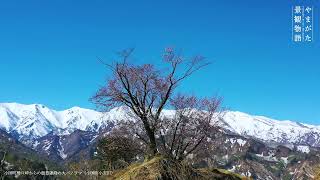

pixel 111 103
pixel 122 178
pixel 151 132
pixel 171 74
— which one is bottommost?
pixel 122 178

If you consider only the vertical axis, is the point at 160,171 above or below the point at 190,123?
below

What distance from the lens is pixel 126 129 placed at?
55031mm

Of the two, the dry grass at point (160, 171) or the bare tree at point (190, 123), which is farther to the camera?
the bare tree at point (190, 123)

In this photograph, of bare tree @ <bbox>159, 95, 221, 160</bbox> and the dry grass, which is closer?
the dry grass

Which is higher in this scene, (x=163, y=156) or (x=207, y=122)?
(x=207, y=122)

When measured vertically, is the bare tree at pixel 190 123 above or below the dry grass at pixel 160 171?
above

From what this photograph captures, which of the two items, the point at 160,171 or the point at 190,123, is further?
the point at 190,123

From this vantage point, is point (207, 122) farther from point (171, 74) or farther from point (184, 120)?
point (171, 74)

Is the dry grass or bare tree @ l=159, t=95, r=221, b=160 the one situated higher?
bare tree @ l=159, t=95, r=221, b=160

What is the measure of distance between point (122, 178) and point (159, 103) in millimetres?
30462

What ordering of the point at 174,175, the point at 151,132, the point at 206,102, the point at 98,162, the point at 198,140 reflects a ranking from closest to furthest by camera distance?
the point at 174,175
the point at 151,132
the point at 198,140
the point at 206,102
the point at 98,162

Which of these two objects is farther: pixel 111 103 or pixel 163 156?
pixel 111 103

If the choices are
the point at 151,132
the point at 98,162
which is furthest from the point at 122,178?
the point at 98,162

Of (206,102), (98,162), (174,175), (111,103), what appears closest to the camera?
(174,175)
